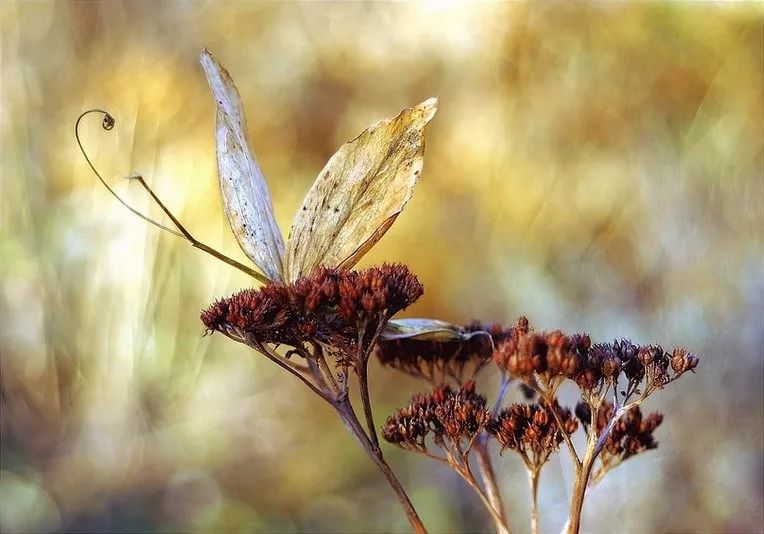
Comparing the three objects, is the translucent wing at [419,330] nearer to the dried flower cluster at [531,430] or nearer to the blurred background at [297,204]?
the dried flower cluster at [531,430]

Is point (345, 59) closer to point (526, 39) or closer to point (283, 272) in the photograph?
point (526, 39)

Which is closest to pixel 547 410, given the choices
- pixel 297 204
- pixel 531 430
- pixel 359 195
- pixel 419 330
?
pixel 531 430

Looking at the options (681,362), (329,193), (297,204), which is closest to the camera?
(681,362)

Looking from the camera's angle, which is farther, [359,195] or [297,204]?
[297,204]

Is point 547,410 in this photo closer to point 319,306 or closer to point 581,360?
point 581,360

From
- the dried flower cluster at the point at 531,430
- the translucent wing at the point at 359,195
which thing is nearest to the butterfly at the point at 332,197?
the translucent wing at the point at 359,195

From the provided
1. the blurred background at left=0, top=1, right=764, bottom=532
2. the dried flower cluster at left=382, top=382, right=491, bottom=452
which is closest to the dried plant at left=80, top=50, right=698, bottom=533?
the dried flower cluster at left=382, top=382, right=491, bottom=452

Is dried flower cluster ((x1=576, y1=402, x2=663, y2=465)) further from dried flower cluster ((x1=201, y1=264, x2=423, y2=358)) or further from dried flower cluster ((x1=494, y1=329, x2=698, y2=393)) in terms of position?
dried flower cluster ((x1=201, y1=264, x2=423, y2=358))

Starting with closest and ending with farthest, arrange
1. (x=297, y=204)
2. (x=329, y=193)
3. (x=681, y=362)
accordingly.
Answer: (x=681, y=362)
(x=329, y=193)
(x=297, y=204)
